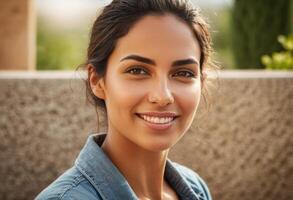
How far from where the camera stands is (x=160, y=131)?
1.80 metres

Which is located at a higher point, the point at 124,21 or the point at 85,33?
the point at 124,21

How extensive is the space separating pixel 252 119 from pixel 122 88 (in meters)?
2.14

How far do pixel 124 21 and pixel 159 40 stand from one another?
0.49ft

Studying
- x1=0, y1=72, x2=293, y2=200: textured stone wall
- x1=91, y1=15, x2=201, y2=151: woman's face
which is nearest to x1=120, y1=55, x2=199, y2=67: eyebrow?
x1=91, y1=15, x2=201, y2=151: woman's face

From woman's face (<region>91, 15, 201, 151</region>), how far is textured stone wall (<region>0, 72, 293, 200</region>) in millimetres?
1739

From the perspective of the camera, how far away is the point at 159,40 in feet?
5.91

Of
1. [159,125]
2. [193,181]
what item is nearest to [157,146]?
[159,125]

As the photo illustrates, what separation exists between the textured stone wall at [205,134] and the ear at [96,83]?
158 centimetres

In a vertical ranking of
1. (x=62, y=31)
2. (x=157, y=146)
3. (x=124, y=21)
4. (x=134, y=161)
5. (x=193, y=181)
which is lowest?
(x=62, y=31)

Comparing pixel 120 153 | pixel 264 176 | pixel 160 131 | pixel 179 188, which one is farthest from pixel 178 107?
pixel 264 176

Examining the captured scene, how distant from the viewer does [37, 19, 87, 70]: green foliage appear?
28.2 feet

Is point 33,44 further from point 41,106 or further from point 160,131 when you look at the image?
point 160,131

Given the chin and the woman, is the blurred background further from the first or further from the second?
the chin

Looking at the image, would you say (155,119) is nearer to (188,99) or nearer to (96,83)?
(188,99)
